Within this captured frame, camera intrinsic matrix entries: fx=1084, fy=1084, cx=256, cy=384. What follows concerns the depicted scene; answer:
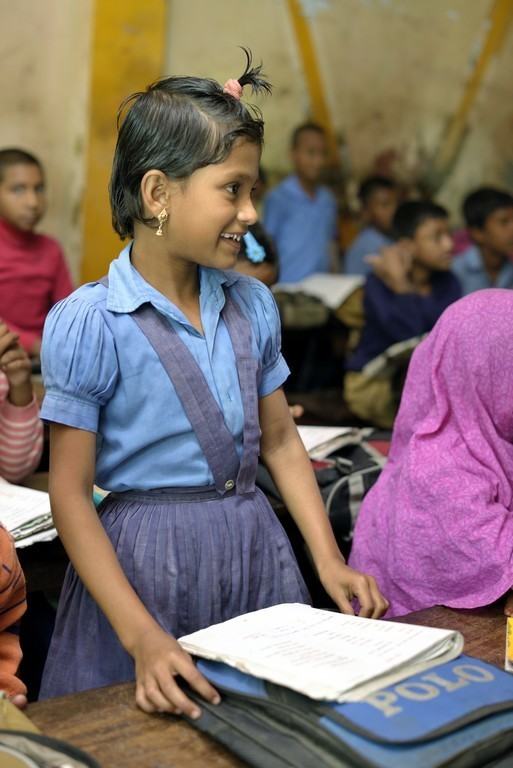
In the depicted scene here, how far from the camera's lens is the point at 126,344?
1.50 metres

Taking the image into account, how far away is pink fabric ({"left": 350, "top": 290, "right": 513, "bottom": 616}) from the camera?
6.06 ft

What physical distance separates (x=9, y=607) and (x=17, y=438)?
91 centimetres

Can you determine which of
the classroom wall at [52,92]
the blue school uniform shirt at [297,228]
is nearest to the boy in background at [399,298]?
the blue school uniform shirt at [297,228]

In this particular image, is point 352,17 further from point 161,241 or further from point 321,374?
point 161,241

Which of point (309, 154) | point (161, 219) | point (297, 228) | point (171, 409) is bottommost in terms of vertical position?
point (171, 409)

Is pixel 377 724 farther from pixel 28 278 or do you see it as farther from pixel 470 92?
pixel 470 92

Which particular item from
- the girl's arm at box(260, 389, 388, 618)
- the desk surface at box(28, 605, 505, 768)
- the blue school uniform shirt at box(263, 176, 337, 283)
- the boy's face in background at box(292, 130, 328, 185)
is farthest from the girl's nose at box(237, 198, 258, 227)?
the boy's face in background at box(292, 130, 328, 185)

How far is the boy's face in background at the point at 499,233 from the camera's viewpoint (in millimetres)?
5832

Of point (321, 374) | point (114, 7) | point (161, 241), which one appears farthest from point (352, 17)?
point (161, 241)

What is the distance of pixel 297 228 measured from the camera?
627 cm

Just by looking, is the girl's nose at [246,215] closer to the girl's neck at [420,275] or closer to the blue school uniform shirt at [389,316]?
the blue school uniform shirt at [389,316]

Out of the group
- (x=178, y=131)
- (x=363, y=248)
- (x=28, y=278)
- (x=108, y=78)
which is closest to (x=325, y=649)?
(x=178, y=131)

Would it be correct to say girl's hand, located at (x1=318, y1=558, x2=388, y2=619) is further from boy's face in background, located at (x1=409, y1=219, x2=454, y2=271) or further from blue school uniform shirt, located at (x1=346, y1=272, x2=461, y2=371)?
boy's face in background, located at (x1=409, y1=219, x2=454, y2=271)

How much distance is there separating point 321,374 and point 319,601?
9.80 ft
